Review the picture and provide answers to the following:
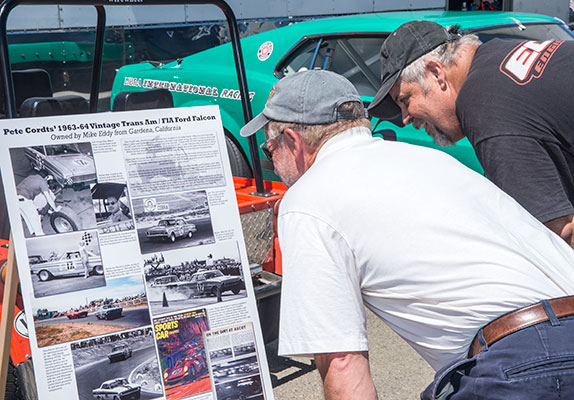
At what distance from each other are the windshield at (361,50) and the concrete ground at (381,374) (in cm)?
164

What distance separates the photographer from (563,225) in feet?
6.38

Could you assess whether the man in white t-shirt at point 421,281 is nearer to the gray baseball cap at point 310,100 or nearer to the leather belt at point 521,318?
the leather belt at point 521,318

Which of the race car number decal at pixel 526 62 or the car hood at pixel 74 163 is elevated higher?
the race car number decal at pixel 526 62

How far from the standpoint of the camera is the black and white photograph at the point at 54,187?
207 cm

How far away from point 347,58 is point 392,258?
3.23 meters

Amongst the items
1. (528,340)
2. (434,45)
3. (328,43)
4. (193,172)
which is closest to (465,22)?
(328,43)

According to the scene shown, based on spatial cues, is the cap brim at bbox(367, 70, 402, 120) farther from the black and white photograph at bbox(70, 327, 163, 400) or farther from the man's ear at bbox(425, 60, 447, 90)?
the black and white photograph at bbox(70, 327, 163, 400)

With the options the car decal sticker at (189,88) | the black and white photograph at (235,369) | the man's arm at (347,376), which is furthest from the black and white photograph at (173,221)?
the car decal sticker at (189,88)

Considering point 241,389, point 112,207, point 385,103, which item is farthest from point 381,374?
point 112,207

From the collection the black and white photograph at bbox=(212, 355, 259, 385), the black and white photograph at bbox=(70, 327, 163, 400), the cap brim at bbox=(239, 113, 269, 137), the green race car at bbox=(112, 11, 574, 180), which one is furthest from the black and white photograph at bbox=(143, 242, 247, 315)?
the green race car at bbox=(112, 11, 574, 180)

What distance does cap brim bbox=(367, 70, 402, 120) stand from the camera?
2.21 meters

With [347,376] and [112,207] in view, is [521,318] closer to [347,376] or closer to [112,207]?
[347,376]

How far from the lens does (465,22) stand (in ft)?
13.8

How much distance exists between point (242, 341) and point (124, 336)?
430mm
